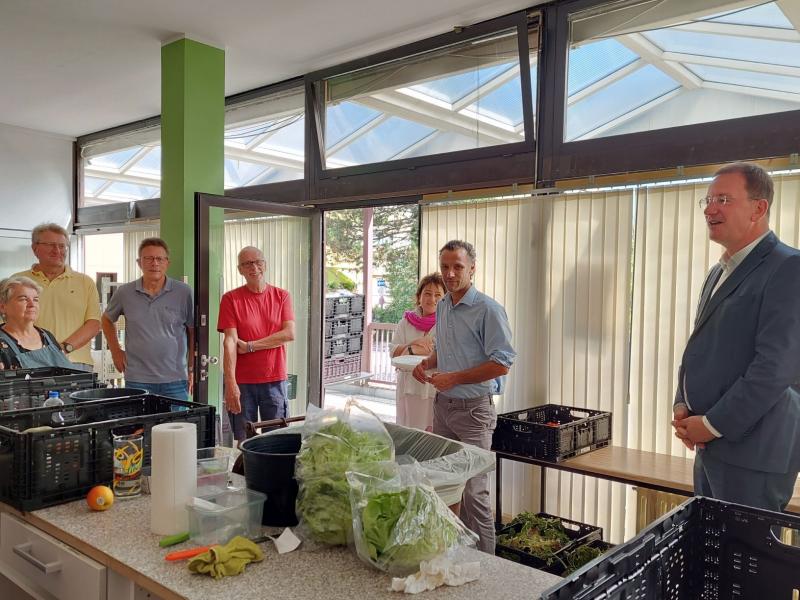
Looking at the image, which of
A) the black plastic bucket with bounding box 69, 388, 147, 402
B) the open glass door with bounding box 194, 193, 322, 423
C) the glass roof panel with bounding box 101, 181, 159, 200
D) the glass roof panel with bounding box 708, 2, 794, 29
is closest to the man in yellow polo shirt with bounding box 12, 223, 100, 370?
the open glass door with bounding box 194, 193, 322, 423

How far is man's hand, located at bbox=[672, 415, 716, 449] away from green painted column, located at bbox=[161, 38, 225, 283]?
3.21m

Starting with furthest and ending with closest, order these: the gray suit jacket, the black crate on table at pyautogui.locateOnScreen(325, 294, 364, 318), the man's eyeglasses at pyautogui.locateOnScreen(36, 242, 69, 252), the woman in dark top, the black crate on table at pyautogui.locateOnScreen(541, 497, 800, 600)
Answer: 1. the black crate on table at pyautogui.locateOnScreen(325, 294, 364, 318)
2. the man's eyeglasses at pyautogui.locateOnScreen(36, 242, 69, 252)
3. the woman in dark top
4. the gray suit jacket
5. the black crate on table at pyautogui.locateOnScreen(541, 497, 800, 600)

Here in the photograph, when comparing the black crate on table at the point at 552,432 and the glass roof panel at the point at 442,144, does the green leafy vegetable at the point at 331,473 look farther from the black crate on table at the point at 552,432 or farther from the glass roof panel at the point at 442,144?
the glass roof panel at the point at 442,144

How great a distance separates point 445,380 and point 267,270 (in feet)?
7.00

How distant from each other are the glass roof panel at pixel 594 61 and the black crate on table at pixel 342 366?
10.8 feet

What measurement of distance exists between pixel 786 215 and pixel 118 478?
275 centimetres

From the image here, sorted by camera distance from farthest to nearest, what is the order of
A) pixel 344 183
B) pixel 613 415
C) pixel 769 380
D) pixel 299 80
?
pixel 299 80 < pixel 344 183 < pixel 613 415 < pixel 769 380

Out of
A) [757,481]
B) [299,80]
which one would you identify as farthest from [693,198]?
[299,80]

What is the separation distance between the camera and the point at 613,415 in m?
3.19

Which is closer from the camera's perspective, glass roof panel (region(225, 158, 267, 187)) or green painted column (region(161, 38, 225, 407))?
green painted column (region(161, 38, 225, 407))

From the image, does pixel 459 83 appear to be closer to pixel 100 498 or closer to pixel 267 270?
pixel 267 270

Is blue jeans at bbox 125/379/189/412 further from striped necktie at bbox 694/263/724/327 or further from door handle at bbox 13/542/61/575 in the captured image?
striped necktie at bbox 694/263/724/327

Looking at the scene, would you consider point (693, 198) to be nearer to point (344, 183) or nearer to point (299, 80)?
point (344, 183)

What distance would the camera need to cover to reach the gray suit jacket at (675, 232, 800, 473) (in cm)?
196
